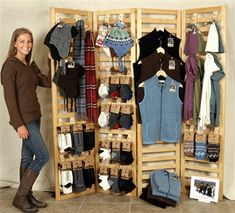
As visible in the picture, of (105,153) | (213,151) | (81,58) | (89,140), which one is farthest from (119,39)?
(213,151)

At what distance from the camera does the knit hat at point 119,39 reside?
3.31 meters

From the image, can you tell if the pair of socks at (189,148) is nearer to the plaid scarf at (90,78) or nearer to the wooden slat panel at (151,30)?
the plaid scarf at (90,78)

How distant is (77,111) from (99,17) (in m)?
0.98

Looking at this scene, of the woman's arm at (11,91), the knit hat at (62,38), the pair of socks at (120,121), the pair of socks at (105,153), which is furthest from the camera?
the pair of socks at (105,153)

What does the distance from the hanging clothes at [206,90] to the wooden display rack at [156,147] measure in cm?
40

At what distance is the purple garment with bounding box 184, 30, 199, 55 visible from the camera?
3273 mm

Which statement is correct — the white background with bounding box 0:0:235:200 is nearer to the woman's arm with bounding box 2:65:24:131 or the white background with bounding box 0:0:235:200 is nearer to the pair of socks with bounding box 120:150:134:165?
the woman's arm with bounding box 2:65:24:131

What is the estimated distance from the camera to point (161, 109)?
342cm

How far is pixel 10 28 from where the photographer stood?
143 inches

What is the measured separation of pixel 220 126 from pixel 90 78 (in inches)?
53.2

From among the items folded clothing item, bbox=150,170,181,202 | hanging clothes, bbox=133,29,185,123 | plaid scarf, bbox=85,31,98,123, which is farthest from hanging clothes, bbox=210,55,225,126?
plaid scarf, bbox=85,31,98,123

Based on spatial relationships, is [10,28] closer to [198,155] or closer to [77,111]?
[77,111]

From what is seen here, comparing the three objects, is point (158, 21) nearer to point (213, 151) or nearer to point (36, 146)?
point (213, 151)

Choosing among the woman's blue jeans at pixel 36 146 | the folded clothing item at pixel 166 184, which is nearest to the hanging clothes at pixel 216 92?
the folded clothing item at pixel 166 184
